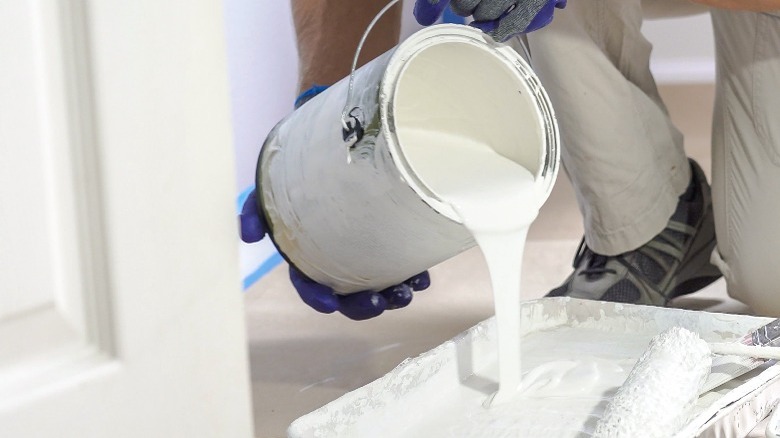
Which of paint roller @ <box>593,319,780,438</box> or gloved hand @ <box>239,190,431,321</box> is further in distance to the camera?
gloved hand @ <box>239,190,431,321</box>

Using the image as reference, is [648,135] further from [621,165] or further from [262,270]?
[262,270]

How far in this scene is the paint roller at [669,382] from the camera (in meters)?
0.79

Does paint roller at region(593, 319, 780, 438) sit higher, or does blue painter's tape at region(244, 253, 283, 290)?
paint roller at region(593, 319, 780, 438)

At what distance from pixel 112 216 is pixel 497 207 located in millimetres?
465

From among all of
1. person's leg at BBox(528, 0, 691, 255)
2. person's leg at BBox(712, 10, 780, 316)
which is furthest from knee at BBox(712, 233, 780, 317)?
person's leg at BBox(528, 0, 691, 255)

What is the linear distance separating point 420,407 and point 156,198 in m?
0.47

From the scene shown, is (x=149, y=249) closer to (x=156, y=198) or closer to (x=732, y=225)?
(x=156, y=198)

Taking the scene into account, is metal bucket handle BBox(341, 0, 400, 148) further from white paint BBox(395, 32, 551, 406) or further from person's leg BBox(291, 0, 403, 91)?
person's leg BBox(291, 0, 403, 91)

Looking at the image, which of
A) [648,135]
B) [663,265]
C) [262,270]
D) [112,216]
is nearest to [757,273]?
[663,265]

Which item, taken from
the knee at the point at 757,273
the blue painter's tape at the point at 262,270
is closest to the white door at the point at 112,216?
the knee at the point at 757,273

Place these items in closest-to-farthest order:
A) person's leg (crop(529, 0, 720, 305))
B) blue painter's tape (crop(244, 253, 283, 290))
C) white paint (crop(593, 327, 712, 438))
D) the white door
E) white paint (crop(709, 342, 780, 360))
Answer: the white door
white paint (crop(593, 327, 712, 438))
white paint (crop(709, 342, 780, 360))
person's leg (crop(529, 0, 720, 305))
blue painter's tape (crop(244, 253, 283, 290))

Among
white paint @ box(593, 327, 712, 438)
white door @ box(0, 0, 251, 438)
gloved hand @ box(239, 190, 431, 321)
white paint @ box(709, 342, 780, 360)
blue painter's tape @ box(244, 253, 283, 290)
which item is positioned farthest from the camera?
blue painter's tape @ box(244, 253, 283, 290)

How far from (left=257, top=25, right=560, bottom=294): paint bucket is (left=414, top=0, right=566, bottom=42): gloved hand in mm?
15

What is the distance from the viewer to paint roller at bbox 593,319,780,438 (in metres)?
0.79
